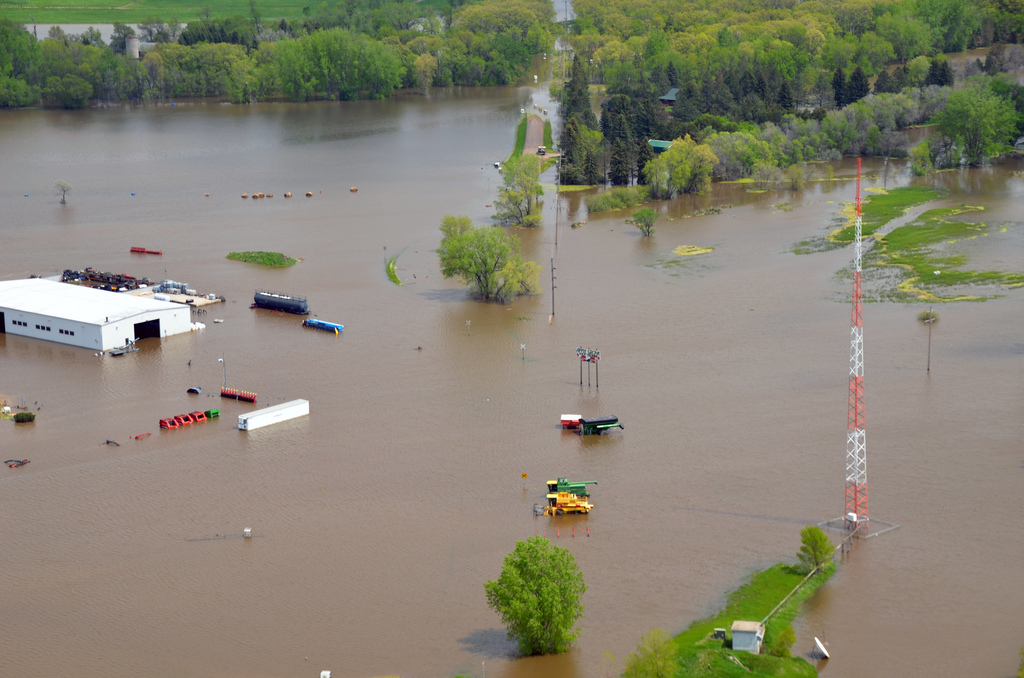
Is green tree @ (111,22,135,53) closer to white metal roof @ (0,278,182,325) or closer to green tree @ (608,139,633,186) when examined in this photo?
green tree @ (608,139,633,186)

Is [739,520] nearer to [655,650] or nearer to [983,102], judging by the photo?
[655,650]

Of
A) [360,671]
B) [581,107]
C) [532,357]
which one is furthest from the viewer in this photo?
[581,107]

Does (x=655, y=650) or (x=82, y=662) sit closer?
(x=655, y=650)

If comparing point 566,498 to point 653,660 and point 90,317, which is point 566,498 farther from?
point 90,317

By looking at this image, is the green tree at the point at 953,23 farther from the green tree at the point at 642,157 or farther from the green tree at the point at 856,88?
the green tree at the point at 642,157

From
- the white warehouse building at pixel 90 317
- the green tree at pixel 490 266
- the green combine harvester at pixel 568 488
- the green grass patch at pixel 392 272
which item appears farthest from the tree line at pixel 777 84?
the green combine harvester at pixel 568 488

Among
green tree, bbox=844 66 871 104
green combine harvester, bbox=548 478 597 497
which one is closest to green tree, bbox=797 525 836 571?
green combine harvester, bbox=548 478 597 497

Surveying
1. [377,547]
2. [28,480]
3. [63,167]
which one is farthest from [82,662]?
[63,167]

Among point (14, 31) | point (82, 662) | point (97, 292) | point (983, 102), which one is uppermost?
point (14, 31)
